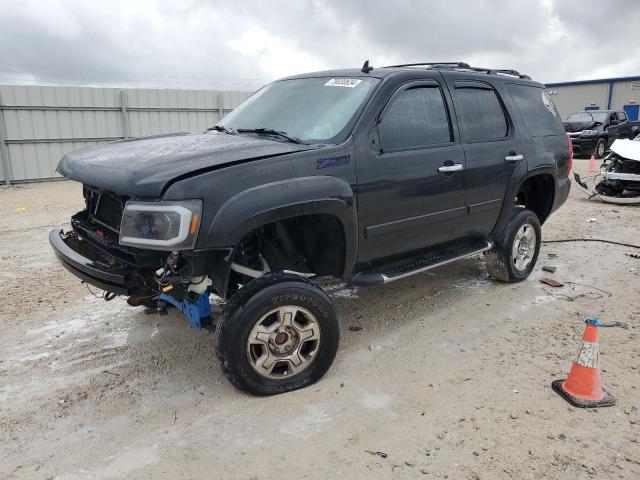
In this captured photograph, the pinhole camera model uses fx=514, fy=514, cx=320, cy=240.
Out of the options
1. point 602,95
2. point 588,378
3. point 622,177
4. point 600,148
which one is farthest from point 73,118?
point 602,95

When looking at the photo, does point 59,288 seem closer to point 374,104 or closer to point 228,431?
point 228,431

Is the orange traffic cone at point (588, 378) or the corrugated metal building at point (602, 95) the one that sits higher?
the corrugated metal building at point (602, 95)

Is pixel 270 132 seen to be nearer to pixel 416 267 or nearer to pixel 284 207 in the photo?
pixel 284 207

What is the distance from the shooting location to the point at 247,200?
2918 mm

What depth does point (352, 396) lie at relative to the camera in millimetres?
3279

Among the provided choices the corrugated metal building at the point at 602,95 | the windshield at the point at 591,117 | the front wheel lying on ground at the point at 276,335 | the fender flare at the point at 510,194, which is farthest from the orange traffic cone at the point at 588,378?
the corrugated metal building at the point at 602,95

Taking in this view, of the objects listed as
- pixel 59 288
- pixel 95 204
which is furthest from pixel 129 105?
pixel 95 204

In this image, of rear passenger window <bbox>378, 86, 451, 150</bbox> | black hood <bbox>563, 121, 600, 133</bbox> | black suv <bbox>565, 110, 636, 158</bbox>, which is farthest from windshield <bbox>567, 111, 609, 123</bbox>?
rear passenger window <bbox>378, 86, 451, 150</bbox>

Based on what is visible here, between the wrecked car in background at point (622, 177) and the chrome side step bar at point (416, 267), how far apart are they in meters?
6.41

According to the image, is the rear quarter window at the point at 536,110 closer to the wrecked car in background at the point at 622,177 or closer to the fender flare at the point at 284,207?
the fender flare at the point at 284,207

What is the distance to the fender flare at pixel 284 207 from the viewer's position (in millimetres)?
2859

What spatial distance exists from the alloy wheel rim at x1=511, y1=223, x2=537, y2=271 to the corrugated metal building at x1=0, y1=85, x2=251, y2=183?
40.2 feet

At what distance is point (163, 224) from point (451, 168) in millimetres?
2397

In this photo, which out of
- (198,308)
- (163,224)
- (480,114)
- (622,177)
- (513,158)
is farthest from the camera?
(622,177)
